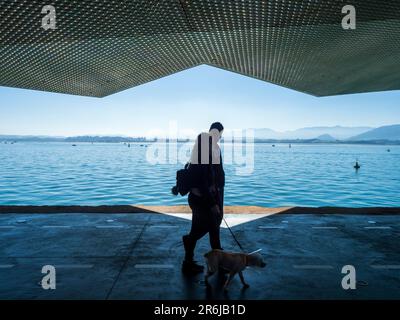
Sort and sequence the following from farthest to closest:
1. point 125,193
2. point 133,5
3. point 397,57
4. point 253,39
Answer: point 125,193, point 397,57, point 253,39, point 133,5

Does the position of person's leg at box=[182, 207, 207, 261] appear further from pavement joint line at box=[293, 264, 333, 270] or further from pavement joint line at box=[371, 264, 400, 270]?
pavement joint line at box=[371, 264, 400, 270]

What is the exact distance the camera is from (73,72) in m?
8.53

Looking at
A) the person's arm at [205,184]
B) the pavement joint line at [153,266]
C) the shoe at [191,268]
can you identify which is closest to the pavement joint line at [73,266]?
the pavement joint line at [153,266]

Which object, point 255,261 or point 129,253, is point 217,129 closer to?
point 255,261

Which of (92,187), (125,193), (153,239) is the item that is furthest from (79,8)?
(92,187)

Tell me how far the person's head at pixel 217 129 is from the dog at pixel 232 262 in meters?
1.53

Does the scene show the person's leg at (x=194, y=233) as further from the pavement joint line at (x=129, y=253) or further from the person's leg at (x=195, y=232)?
the pavement joint line at (x=129, y=253)

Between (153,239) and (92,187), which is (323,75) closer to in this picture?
(153,239)

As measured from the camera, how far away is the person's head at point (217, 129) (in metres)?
3.95

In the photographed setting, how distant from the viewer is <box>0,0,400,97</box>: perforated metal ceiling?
17.5 ft

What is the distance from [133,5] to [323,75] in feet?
24.4

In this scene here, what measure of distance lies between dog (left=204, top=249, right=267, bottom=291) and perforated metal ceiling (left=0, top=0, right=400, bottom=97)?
4.23 metres

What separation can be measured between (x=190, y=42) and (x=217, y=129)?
13.8 feet

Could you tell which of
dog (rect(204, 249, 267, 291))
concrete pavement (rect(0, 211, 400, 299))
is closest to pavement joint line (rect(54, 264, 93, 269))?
concrete pavement (rect(0, 211, 400, 299))
